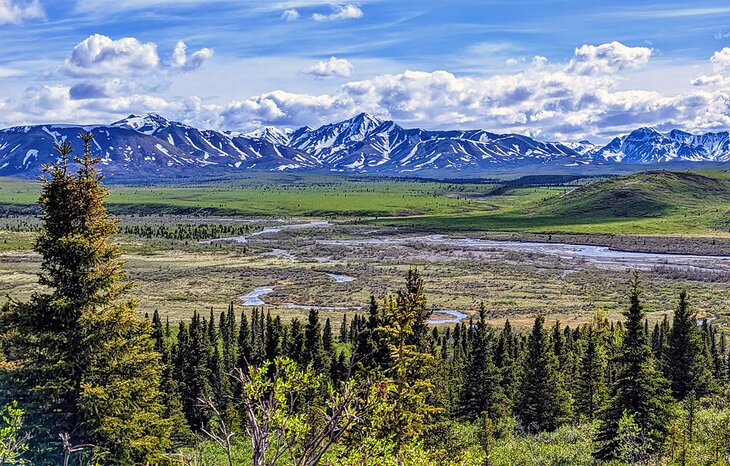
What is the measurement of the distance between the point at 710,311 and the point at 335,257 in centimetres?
7334

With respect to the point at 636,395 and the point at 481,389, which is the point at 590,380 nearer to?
the point at 481,389

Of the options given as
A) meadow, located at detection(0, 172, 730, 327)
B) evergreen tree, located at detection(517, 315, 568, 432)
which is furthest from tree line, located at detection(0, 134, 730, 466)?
meadow, located at detection(0, 172, 730, 327)

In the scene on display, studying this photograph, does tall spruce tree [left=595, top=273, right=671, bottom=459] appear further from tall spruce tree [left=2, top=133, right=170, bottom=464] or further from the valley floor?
the valley floor

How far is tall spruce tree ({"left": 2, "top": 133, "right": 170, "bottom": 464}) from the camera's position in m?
19.6

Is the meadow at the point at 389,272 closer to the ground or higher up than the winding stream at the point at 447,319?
higher up

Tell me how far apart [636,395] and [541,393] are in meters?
14.8

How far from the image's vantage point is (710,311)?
278 ft

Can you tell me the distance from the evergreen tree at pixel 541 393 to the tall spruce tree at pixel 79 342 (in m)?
30.1

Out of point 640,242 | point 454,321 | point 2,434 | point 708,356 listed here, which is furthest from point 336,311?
point 640,242

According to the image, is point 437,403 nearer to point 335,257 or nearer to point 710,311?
point 710,311

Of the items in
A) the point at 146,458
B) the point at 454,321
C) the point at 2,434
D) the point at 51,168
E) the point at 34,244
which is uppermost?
the point at 51,168

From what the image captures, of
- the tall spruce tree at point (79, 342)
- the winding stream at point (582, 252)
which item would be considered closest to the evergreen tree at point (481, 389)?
the tall spruce tree at point (79, 342)

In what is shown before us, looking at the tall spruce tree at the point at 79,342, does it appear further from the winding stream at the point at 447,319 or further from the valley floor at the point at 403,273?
the winding stream at the point at 447,319

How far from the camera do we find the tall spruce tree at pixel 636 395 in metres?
30.0
